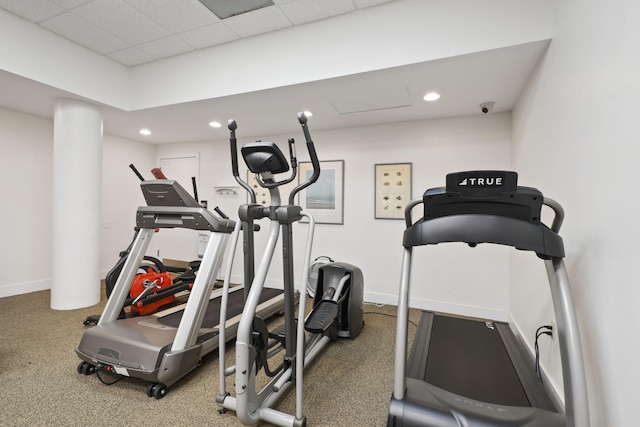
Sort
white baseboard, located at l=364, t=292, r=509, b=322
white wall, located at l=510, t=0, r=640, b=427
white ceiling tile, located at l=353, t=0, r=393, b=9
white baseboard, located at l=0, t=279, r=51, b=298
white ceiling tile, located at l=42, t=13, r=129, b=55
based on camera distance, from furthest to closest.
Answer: white baseboard, located at l=0, t=279, r=51, b=298 < white baseboard, located at l=364, t=292, r=509, b=322 < white ceiling tile, located at l=42, t=13, r=129, b=55 < white ceiling tile, located at l=353, t=0, r=393, b=9 < white wall, located at l=510, t=0, r=640, b=427

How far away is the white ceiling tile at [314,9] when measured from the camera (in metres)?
2.34

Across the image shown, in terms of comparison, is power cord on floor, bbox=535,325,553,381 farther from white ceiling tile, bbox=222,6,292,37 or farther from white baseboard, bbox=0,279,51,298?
white baseboard, bbox=0,279,51,298

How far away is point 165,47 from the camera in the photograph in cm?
299

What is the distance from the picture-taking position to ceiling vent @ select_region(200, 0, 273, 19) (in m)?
2.34

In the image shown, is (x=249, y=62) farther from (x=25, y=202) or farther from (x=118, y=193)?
(x=25, y=202)

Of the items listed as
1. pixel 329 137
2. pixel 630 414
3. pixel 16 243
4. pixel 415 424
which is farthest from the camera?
pixel 329 137

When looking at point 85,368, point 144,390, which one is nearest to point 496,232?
point 144,390

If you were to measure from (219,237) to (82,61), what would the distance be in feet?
8.76

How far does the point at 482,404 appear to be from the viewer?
1.28 metres

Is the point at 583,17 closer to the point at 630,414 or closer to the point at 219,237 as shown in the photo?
the point at 630,414

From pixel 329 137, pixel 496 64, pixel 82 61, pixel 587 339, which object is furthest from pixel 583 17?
pixel 82 61

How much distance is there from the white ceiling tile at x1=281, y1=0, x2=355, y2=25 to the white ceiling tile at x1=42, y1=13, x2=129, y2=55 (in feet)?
6.03

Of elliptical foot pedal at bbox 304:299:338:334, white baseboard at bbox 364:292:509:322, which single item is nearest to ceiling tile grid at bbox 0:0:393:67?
elliptical foot pedal at bbox 304:299:338:334

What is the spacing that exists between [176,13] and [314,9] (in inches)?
47.2
